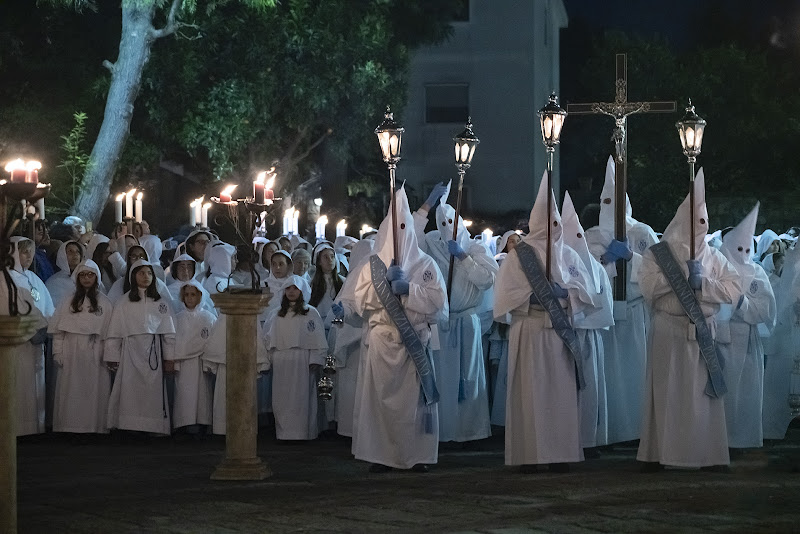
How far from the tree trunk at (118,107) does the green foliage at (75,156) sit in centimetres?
28

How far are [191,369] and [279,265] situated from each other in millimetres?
1394

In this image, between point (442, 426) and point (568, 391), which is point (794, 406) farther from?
point (442, 426)

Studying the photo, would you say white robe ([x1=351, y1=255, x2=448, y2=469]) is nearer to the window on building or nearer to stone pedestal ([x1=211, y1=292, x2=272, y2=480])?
stone pedestal ([x1=211, y1=292, x2=272, y2=480])

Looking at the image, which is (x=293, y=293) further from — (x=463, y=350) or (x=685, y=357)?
(x=685, y=357)

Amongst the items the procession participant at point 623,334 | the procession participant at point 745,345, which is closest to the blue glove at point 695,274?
the procession participant at point 745,345

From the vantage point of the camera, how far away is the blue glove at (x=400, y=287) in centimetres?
1331

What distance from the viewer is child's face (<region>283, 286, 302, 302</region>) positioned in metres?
15.9

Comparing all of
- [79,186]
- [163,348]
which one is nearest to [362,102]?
[79,186]

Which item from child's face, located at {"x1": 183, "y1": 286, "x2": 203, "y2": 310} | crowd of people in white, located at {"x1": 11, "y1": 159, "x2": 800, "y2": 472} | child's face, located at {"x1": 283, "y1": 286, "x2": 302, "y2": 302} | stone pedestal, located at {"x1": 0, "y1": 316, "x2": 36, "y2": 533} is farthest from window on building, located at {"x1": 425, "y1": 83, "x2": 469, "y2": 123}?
stone pedestal, located at {"x1": 0, "y1": 316, "x2": 36, "y2": 533}

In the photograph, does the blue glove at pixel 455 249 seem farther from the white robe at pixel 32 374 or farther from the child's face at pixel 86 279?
the white robe at pixel 32 374

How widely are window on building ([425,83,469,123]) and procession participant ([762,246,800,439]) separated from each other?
25630 mm

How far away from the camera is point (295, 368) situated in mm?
15930

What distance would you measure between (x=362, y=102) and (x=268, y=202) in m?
19.7

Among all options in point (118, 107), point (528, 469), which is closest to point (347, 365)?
point (528, 469)
